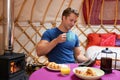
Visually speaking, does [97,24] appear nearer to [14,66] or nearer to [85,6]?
[85,6]

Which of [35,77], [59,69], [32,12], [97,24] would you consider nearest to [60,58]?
[59,69]

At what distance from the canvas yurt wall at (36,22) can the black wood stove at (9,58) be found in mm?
888

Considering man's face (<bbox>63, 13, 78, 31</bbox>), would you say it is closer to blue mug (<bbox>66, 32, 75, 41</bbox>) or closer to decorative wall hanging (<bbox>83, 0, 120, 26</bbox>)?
blue mug (<bbox>66, 32, 75, 41</bbox>)

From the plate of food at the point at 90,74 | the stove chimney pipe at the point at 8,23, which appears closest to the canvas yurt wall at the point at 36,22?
the stove chimney pipe at the point at 8,23

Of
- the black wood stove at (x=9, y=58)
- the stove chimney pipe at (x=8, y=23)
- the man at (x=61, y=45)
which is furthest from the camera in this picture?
the stove chimney pipe at (x=8, y=23)

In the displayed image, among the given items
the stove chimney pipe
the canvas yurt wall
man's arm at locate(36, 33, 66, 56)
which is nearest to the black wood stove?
the stove chimney pipe

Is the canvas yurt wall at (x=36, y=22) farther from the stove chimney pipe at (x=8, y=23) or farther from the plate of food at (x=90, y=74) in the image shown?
the plate of food at (x=90, y=74)

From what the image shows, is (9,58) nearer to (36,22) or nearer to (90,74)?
(90,74)

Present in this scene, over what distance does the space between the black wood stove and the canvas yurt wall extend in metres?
0.89

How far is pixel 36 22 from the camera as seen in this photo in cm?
329

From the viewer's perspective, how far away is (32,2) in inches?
122

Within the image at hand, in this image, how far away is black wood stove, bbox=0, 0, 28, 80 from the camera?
69.4 inches

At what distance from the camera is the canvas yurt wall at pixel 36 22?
10.3ft

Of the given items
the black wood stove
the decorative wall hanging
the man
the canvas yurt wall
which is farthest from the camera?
the decorative wall hanging
